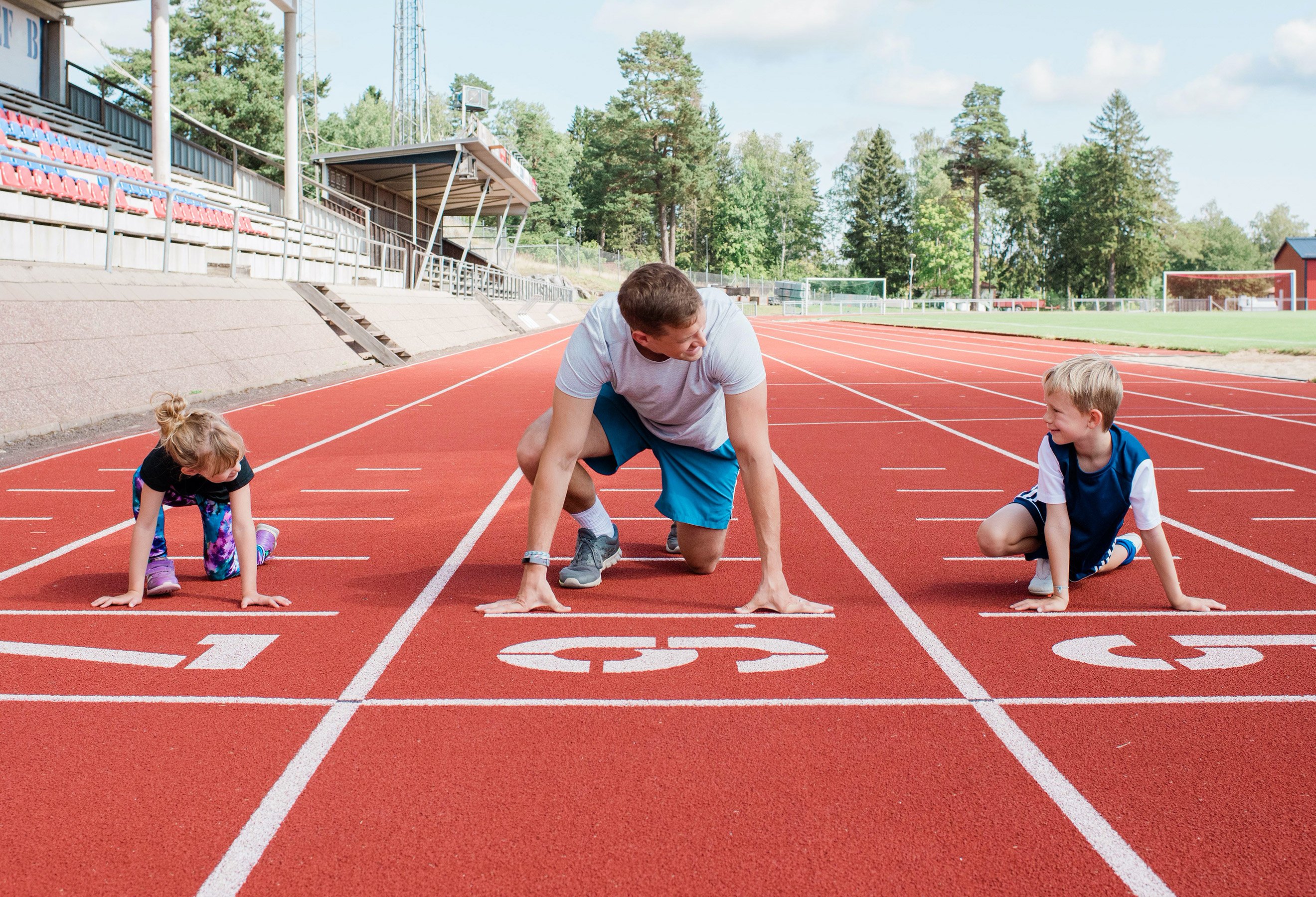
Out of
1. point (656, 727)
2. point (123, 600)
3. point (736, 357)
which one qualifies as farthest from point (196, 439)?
point (656, 727)

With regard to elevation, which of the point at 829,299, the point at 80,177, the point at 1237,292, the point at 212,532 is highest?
the point at 1237,292

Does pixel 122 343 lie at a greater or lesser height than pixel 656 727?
greater

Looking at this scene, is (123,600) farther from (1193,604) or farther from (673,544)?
(1193,604)

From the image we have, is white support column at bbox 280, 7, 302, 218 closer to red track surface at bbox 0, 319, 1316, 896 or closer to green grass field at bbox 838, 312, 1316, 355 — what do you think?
green grass field at bbox 838, 312, 1316, 355

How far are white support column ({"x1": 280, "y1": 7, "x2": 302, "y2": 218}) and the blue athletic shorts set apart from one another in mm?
25340

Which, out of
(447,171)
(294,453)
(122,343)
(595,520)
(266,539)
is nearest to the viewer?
(595,520)

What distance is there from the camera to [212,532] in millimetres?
5109

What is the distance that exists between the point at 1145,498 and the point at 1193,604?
0.50 m

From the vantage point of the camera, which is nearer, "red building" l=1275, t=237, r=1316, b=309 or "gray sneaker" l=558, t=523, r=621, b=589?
"gray sneaker" l=558, t=523, r=621, b=589

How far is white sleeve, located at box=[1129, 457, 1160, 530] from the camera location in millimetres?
4430

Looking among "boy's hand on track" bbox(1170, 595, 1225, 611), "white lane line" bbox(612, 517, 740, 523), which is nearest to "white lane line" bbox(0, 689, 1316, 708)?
"boy's hand on track" bbox(1170, 595, 1225, 611)

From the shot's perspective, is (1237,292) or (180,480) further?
(1237,292)

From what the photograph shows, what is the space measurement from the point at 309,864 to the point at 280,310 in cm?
1558

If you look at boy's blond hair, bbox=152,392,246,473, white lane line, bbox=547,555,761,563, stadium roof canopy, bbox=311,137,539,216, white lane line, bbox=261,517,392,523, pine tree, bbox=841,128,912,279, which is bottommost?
white lane line, bbox=547,555,761,563
